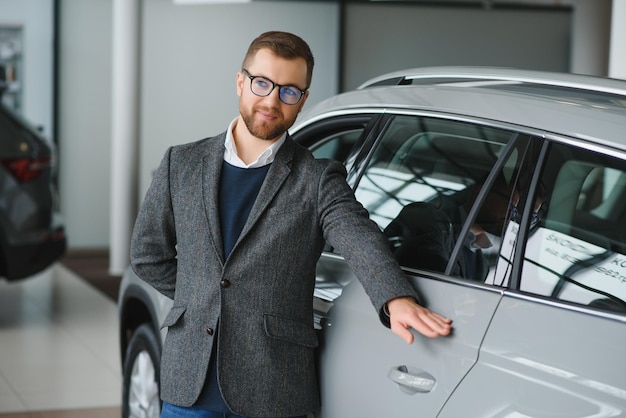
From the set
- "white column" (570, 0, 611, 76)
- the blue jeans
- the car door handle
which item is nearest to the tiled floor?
the blue jeans

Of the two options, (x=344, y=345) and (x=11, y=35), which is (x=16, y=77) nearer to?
(x=11, y=35)

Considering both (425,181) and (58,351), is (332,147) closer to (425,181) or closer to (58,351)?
(425,181)

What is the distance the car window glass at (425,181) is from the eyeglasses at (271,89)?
16.9 inches

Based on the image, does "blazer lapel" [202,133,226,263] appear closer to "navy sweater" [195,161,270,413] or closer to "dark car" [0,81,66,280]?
"navy sweater" [195,161,270,413]

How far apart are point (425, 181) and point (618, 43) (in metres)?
2.24

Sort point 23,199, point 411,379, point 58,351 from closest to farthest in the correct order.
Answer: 1. point 411,379
2. point 58,351
3. point 23,199

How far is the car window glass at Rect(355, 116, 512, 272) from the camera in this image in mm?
2471

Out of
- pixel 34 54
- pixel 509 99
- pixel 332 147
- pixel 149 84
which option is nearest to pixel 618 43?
pixel 332 147

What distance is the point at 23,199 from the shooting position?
6.73 meters

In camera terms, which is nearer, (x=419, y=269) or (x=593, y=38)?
(x=419, y=269)

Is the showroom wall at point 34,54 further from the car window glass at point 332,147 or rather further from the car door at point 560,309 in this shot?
the car door at point 560,309

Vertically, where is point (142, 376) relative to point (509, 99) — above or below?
below

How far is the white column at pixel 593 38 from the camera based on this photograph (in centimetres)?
969

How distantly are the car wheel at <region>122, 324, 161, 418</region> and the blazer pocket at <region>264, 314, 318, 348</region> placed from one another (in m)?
1.16
